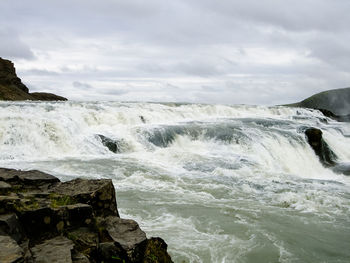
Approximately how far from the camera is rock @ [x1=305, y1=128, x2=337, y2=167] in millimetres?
19475

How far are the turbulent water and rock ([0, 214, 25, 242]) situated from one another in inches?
108

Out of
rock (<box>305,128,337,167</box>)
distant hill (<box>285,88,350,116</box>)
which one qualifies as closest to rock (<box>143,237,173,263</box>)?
rock (<box>305,128,337,167</box>)

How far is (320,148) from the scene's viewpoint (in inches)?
783

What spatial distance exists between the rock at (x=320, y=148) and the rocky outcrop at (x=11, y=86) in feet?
123

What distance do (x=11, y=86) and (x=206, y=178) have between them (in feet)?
150

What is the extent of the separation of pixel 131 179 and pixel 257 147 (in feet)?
31.0

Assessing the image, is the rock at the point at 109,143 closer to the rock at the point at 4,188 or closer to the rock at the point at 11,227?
the rock at the point at 4,188

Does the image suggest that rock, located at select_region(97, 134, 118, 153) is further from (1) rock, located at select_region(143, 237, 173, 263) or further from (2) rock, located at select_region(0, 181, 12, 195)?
(1) rock, located at select_region(143, 237, 173, 263)

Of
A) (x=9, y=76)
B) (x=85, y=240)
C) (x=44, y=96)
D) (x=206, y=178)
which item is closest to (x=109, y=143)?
(x=206, y=178)

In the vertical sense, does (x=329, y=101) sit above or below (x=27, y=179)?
above

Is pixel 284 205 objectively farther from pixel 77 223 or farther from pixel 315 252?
pixel 77 223

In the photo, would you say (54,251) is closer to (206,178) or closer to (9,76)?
(206,178)

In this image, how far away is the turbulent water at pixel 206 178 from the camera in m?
6.64

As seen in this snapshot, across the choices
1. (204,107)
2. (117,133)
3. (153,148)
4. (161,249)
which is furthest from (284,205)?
(204,107)
